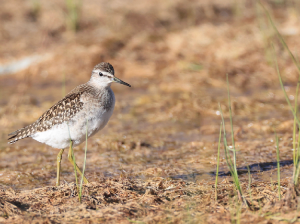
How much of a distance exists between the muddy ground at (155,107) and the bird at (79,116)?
2.15 ft

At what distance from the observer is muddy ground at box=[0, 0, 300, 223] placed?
4734 mm

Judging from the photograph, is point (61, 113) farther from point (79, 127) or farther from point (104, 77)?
point (104, 77)

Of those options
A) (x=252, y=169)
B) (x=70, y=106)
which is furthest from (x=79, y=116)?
(x=252, y=169)

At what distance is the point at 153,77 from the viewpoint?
11.6 m

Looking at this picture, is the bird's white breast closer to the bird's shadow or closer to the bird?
the bird

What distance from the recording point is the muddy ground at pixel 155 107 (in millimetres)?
4734

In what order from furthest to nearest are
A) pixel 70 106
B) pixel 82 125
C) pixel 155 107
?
pixel 155 107
pixel 70 106
pixel 82 125

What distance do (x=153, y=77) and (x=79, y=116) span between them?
600cm

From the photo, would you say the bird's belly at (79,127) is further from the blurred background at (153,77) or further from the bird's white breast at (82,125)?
the blurred background at (153,77)

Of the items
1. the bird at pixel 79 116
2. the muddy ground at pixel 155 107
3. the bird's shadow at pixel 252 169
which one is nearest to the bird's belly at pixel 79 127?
the bird at pixel 79 116

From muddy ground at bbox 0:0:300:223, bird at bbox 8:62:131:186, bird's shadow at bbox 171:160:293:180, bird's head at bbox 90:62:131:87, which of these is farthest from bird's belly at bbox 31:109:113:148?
bird's shadow at bbox 171:160:293:180

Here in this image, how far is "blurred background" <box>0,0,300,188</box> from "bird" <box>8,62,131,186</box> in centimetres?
58

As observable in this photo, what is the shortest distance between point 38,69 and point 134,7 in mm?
5141

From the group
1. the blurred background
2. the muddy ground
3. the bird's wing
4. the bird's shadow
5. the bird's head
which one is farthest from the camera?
the blurred background
